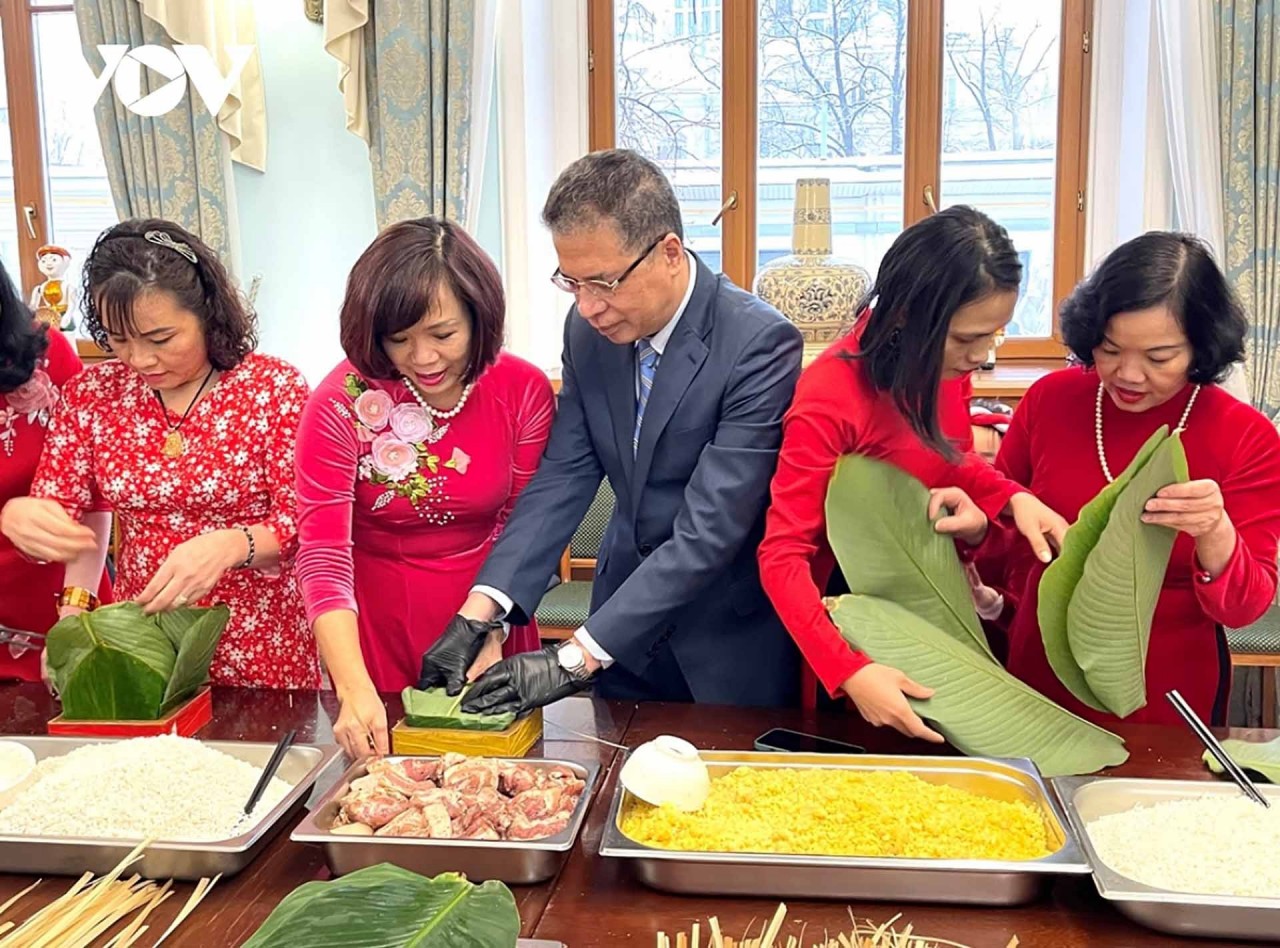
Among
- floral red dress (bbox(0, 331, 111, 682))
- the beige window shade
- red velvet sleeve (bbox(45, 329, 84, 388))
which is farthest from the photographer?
the beige window shade

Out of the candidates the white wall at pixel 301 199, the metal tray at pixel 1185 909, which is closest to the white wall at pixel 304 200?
the white wall at pixel 301 199

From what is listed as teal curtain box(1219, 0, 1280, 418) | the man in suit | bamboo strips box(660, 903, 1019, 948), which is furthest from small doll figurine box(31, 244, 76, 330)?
teal curtain box(1219, 0, 1280, 418)

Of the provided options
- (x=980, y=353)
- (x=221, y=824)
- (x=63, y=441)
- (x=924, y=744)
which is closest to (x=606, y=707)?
(x=924, y=744)

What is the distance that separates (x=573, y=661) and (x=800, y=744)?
33 centimetres

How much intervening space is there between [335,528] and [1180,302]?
4.07ft

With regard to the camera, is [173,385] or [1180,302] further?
[173,385]

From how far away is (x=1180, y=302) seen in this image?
1.66 m

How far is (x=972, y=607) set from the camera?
1678 millimetres

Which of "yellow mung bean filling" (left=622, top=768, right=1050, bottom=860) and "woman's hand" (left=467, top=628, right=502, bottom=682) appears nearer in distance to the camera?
"yellow mung bean filling" (left=622, top=768, right=1050, bottom=860)

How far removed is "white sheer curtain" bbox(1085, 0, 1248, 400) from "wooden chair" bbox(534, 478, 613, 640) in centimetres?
172

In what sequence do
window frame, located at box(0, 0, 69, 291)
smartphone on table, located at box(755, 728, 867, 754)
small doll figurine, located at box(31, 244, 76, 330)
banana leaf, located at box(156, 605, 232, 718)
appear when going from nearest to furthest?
smartphone on table, located at box(755, 728, 867, 754)
banana leaf, located at box(156, 605, 232, 718)
small doll figurine, located at box(31, 244, 76, 330)
window frame, located at box(0, 0, 69, 291)

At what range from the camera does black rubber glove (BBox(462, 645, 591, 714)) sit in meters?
1.57

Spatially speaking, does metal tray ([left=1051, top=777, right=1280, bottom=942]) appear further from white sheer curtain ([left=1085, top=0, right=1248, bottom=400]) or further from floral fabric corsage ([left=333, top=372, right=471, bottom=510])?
white sheer curtain ([left=1085, top=0, right=1248, bottom=400])

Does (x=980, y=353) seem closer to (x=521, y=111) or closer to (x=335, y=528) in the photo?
(x=335, y=528)
